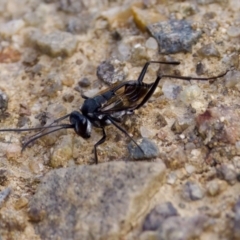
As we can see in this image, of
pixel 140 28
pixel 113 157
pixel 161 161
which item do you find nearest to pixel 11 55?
pixel 140 28

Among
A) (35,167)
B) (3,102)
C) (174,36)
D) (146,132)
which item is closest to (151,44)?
(174,36)

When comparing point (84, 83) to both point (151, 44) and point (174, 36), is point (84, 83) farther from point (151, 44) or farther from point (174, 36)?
point (174, 36)

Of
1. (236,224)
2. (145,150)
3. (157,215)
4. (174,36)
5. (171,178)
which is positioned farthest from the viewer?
(174,36)

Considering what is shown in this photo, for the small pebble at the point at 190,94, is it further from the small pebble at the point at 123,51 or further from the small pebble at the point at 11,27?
the small pebble at the point at 11,27

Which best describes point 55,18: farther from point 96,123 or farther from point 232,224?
point 232,224

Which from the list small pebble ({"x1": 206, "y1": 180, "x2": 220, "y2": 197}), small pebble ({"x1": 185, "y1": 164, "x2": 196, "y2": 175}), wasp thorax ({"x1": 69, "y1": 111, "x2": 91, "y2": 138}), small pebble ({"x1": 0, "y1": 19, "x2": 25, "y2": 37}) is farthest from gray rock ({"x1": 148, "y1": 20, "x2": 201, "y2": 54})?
small pebble ({"x1": 206, "y1": 180, "x2": 220, "y2": 197})

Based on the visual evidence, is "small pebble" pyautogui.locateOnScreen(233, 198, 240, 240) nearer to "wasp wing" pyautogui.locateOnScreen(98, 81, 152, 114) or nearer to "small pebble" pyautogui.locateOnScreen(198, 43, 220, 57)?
"wasp wing" pyautogui.locateOnScreen(98, 81, 152, 114)
